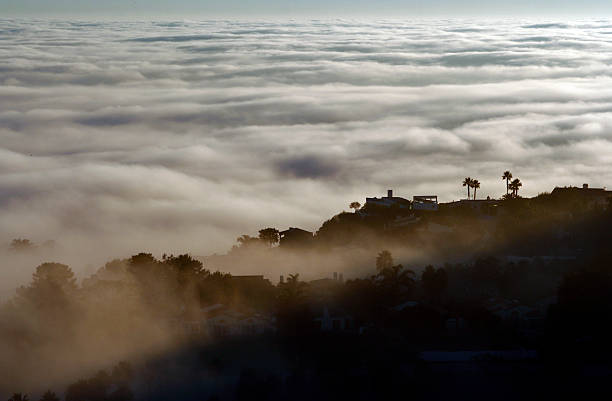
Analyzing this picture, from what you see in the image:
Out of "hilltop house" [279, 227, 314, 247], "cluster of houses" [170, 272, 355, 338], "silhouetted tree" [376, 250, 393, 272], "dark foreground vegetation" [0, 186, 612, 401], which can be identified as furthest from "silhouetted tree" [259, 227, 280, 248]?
"cluster of houses" [170, 272, 355, 338]

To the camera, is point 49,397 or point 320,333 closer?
point 49,397

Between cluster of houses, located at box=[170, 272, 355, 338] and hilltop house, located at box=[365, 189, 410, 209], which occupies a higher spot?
hilltop house, located at box=[365, 189, 410, 209]

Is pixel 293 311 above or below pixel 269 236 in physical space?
below

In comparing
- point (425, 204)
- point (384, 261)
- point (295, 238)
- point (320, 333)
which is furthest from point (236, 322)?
point (425, 204)

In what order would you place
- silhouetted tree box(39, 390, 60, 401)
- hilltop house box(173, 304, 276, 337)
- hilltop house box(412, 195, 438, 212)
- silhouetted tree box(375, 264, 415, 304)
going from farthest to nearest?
hilltop house box(412, 195, 438, 212), silhouetted tree box(375, 264, 415, 304), hilltop house box(173, 304, 276, 337), silhouetted tree box(39, 390, 60, 401)

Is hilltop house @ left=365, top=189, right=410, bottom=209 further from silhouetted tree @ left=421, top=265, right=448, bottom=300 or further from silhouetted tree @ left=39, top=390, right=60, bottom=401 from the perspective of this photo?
silhouetted tree @ left=39, top=390, right=60, bottom=401

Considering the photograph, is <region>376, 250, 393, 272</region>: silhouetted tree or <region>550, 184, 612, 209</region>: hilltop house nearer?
<region>376, 250, 393, 272</region>: silhouetted tree

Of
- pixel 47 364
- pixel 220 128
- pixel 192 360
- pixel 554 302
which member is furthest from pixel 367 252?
pixel 220 128

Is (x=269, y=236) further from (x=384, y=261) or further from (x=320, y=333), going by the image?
(x=320, y=333)

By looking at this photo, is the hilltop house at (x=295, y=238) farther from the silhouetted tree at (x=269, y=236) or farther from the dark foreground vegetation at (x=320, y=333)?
the dark foreground vegetation at (x=320, y=333)

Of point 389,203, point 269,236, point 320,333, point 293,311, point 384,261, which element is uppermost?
point 389,203
